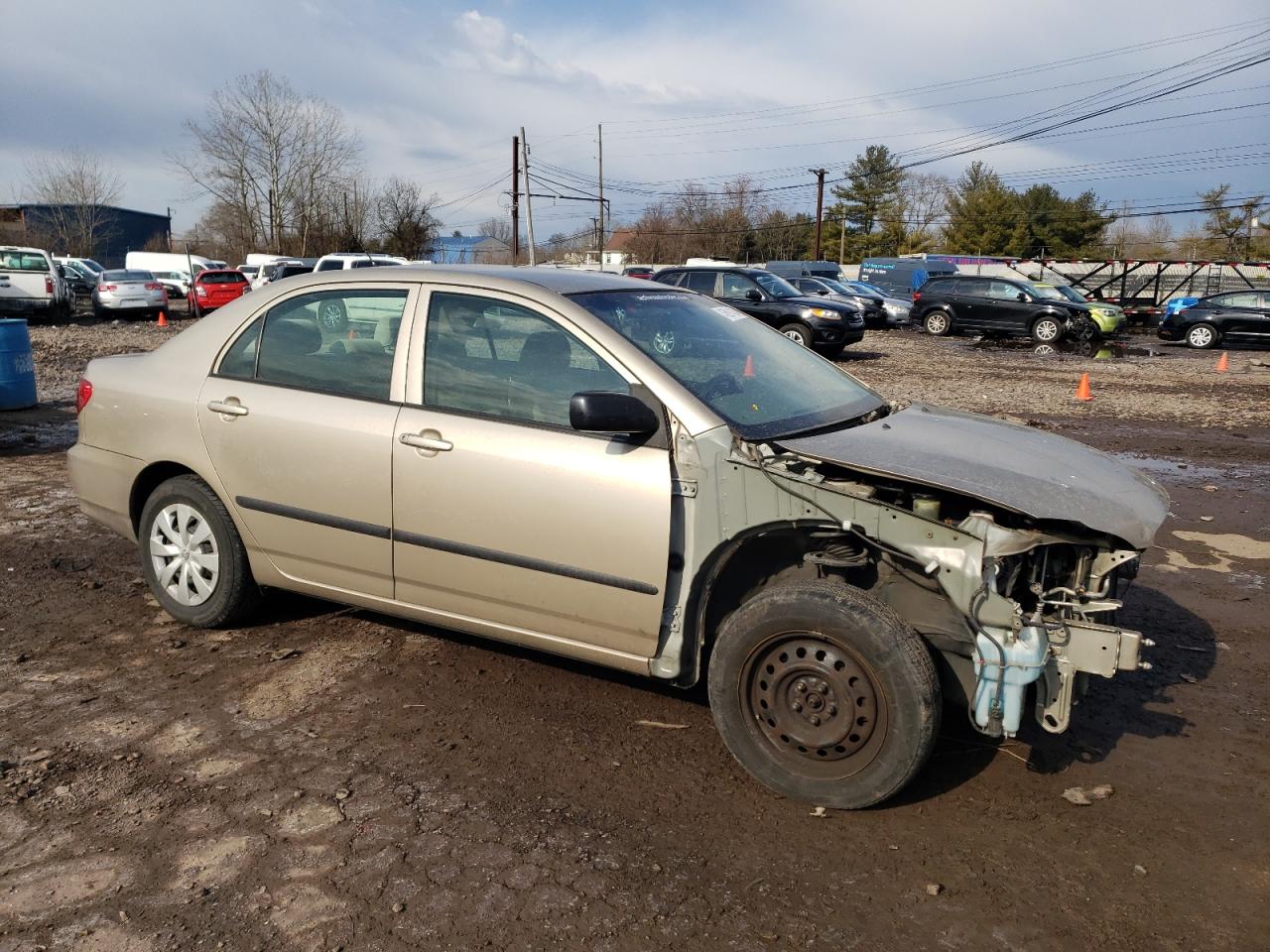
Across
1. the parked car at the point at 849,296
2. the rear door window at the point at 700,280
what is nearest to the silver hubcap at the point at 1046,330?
the parked car at the point at 849,296

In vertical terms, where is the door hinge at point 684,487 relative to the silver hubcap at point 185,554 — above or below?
above

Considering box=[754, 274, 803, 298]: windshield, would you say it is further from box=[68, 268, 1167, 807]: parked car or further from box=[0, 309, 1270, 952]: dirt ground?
box=[68, 268, 1167, 807]: parked car

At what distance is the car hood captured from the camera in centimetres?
321

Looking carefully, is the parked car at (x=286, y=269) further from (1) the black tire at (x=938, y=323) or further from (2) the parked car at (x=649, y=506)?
(2) the parked car at (x=649, y=506)

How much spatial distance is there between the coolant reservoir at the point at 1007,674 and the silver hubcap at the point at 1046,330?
937 inches

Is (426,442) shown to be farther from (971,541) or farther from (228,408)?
(971,541)

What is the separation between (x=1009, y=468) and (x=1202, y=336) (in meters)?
26.1

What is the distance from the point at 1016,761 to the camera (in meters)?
3.67

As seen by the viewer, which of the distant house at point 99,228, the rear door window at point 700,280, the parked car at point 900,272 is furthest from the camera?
the distant house at point 99,228

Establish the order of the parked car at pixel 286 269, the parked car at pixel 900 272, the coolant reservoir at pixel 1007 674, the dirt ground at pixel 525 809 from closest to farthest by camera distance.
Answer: the dirt ground at pixel 525 809 → the coolant reservoir at pixel 1007 674 → the parked car at pixel 286 269 → the parked car at pixel 900 272

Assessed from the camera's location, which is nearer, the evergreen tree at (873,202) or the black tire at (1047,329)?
the black tire at (1047,329)

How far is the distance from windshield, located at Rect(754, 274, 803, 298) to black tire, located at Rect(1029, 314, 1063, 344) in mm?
7464

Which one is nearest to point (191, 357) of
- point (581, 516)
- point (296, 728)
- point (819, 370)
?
point (296, 728)

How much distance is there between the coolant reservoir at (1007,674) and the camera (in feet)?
10.3
